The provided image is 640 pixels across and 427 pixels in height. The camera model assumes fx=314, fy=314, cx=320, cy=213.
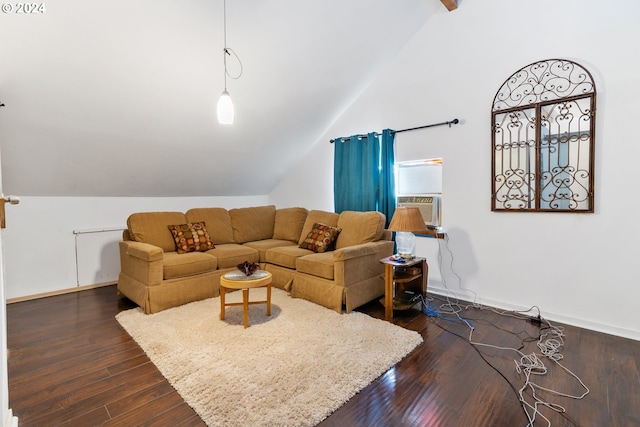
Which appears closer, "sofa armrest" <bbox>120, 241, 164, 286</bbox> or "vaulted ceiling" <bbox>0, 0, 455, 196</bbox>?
"vaulted ceiling" <bbox>0, 0, 455, 196</bbox>

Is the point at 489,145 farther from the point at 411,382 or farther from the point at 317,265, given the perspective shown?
the point at 411,382

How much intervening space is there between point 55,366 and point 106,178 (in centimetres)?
227

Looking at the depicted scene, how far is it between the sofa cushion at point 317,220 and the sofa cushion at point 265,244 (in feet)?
1.10

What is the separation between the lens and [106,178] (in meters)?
3.72

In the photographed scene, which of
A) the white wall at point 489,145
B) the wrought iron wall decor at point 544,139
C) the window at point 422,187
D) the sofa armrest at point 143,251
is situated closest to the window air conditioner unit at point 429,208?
the window at point 422,187

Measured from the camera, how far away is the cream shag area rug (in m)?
1.72

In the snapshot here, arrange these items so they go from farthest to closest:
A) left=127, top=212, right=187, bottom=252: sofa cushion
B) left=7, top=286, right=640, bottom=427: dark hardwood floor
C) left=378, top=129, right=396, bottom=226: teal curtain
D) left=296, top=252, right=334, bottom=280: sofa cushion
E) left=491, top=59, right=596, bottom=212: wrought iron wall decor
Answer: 1. left=378, top=129, right=396, bottom=226: teal curtain
2. left=127, top=212, right=187, bottom=252: sofa cushion
3. left=296, top=252, right=334, bottom=280: sofa cushion
4. left=491, top=59, right=596, bottom=212: wrought iron wall decor
5. left=7, top=286, right=640, bottom=427: dark hardwood floor

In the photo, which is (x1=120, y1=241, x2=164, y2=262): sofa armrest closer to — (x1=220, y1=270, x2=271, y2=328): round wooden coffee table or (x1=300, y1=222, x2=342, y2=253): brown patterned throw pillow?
(x1=220, y1=270, x2=271, y2=328): round wooden coffee table

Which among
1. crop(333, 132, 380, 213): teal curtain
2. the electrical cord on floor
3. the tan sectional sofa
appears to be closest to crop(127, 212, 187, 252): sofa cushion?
the tan sectional sofa

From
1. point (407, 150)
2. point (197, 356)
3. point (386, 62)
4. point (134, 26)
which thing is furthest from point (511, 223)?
point (134, 26)

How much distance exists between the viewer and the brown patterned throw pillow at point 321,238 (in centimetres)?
362

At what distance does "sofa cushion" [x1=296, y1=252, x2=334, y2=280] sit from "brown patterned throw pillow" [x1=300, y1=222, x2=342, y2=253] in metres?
0.14

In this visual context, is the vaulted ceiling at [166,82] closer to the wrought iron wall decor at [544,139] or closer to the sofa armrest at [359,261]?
the wrought iron wall decor at [544,139]

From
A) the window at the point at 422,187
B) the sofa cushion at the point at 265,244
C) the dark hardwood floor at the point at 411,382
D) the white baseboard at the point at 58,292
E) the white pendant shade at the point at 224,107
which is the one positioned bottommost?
the dark hardwood floor at the point at 411,382
